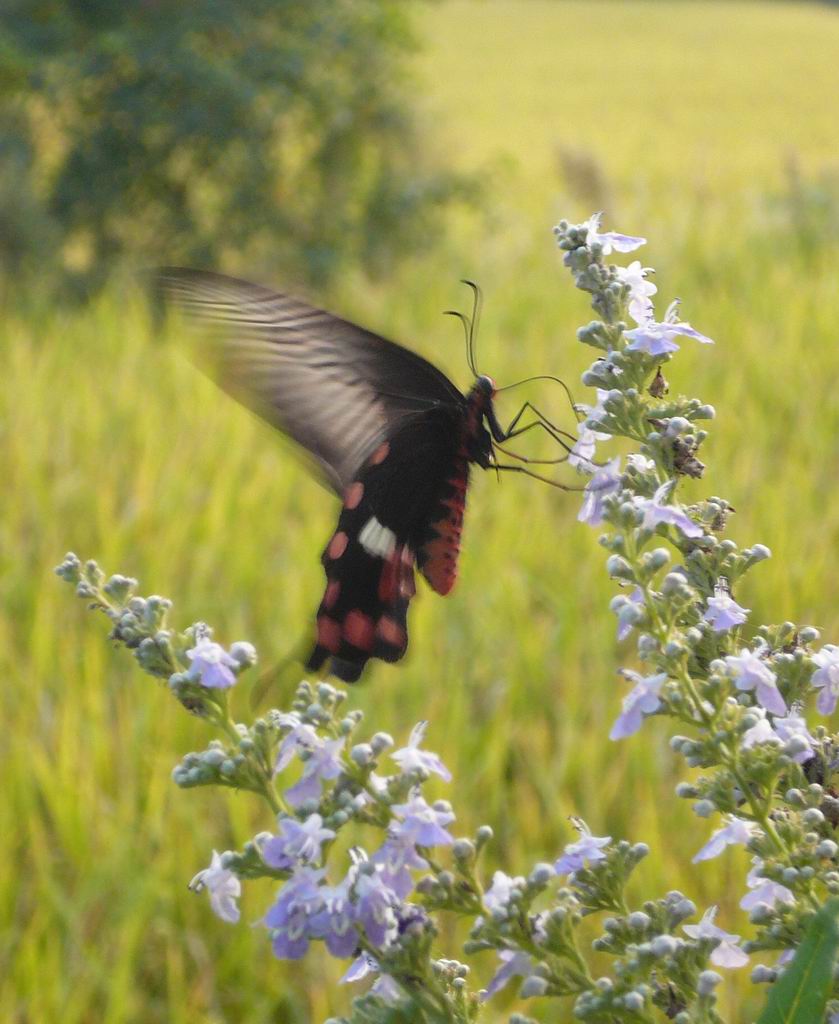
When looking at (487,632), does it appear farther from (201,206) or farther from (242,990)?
(201,206)

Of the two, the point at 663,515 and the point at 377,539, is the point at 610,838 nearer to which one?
the point at 663,515

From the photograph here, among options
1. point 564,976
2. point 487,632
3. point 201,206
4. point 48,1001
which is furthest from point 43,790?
point 201,206

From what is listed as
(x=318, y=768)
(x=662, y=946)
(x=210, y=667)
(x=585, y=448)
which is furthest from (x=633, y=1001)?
(x=585, y=448)

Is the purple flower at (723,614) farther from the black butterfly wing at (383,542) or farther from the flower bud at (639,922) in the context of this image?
the black butterfly wing at (383,542)

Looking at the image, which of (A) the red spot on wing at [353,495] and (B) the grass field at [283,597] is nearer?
(A) the red spot on wing at [353,495]

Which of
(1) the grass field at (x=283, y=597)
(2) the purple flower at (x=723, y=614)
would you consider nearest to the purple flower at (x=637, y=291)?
(2) the purple flower at (x=723, y=614)

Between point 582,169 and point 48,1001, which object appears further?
point 582,169
